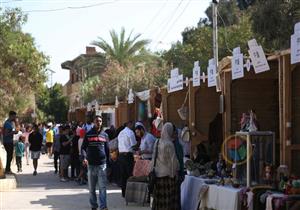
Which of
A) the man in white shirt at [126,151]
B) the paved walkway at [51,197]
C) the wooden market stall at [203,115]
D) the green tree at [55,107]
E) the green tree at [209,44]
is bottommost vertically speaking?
the paved walkway at [51,197]

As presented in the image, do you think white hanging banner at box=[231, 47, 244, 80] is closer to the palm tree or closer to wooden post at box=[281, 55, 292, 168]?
wooden post at box=[281, 55, 292, 168]

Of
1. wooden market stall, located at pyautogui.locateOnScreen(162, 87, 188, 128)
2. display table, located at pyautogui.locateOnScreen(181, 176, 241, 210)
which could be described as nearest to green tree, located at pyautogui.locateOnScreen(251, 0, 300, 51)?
wooden market stall, located at pyautogui.locateOnScreen(162, 87, 188, 128)

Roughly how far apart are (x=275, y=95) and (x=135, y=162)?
3.40 meters

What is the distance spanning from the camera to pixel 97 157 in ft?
36.8

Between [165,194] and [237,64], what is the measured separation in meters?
2.42

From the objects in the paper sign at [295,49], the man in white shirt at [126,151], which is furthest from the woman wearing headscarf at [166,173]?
the man in white shirt at [126,151]

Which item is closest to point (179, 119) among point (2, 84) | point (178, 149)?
point (178, 149)

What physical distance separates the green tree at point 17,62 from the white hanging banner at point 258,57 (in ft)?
52.4

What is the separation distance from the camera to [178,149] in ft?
32.9

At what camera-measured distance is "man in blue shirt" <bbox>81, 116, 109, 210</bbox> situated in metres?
11.2

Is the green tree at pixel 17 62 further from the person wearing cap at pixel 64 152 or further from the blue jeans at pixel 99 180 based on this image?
the blue jeans at pixel 99 180

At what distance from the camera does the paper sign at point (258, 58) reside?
894cm

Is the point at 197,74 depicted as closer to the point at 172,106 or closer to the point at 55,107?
the point at 172,106

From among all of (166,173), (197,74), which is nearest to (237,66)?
(166,173)
